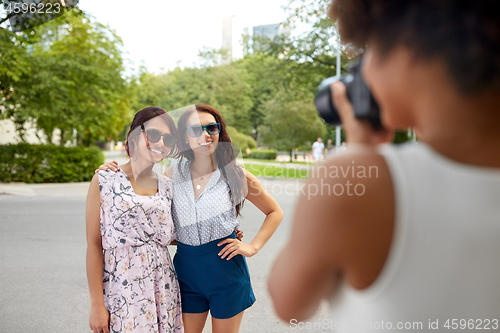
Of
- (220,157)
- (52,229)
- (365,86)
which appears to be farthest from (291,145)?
(365,86)

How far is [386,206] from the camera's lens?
19.1 inches

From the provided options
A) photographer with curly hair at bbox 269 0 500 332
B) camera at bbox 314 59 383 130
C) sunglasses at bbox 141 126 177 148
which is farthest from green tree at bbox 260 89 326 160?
photographer with curly hair at bbox 269 0 500 332

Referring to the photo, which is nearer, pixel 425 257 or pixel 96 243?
pixel 425 257

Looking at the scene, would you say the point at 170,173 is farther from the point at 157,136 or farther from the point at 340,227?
the point at 340,227

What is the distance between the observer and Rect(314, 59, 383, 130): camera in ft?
1.84

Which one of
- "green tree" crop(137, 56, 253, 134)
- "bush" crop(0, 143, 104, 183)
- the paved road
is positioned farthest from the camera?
"green tree" crop(137, 56, 253, 134)

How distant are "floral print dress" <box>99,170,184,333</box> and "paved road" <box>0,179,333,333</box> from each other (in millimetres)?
714

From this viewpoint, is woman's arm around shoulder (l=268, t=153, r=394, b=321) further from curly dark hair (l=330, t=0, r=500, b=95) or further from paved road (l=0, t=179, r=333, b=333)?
paved road (l=0, t=179, r=333, b=333)

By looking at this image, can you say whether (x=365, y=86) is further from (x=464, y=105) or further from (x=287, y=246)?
(x=287, y=246)

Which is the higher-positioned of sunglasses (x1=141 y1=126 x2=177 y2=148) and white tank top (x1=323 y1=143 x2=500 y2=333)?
sunglasses (x1=141 y1=126 x2=177 y2=148)

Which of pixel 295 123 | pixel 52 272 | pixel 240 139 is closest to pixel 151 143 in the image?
pixel 52 272

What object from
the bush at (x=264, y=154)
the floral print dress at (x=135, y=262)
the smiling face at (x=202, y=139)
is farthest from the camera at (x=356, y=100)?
the bush at (x=264, y=154)

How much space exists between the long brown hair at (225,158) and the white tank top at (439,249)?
157cm

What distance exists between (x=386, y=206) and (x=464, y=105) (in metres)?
0.16
